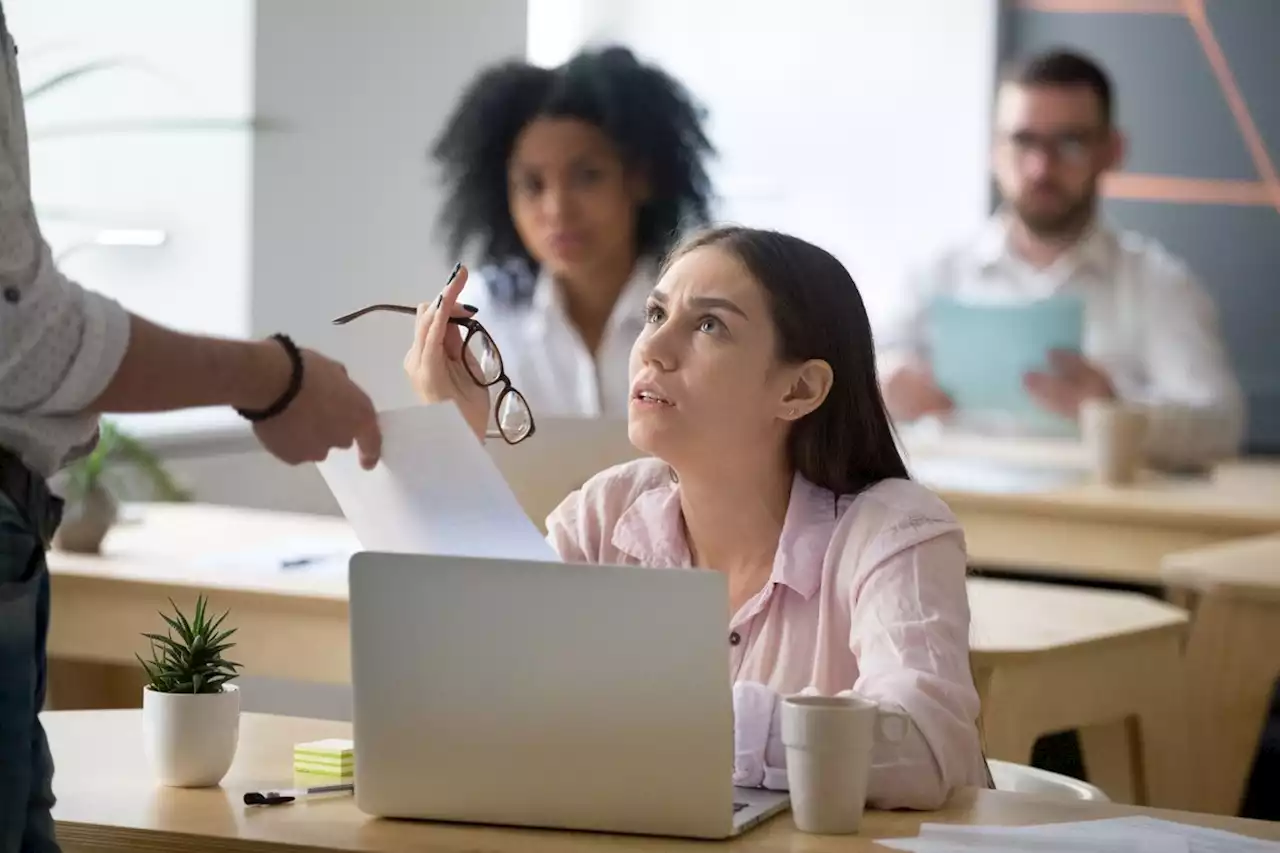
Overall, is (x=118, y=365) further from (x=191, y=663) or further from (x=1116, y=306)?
(x=1116, y=306)

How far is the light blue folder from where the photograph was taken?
387cm

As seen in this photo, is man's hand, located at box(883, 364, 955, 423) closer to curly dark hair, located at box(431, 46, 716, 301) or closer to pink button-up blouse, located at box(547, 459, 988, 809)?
curly dark hair, located at box(431, 46, 716, 301)

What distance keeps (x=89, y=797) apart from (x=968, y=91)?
15.5 ft

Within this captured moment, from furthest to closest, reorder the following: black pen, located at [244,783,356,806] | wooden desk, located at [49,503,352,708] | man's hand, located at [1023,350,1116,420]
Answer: man's hand, located at [1023,350,1116,420], wooden desk, located at [49,503,352,708], black pen, located at [244,783,356,806]

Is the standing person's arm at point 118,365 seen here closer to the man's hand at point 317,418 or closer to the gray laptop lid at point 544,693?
the man's hand at point 317,418

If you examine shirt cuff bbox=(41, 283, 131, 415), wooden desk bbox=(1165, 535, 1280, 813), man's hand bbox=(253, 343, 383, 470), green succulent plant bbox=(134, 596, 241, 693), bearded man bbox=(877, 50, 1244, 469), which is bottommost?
wooden desk bbox=(1165, 535, 1280, 813)

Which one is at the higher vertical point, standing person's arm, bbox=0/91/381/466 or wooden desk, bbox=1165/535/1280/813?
standing person's arm, bbox=0/91/381/466

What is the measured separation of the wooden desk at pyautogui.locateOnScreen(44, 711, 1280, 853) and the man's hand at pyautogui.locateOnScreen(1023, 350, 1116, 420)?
2452 mm

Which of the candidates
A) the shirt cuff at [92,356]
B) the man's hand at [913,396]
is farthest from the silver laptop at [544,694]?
the man's hand at [913,396]

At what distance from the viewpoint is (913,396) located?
4.09 metres

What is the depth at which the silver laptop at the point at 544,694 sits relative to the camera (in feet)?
4.52

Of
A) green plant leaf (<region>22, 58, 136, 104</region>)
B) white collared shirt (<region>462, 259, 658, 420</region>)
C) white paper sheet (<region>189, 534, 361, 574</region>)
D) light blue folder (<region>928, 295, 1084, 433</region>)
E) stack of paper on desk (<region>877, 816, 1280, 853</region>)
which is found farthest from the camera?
light blue folder (<region>928, 295, 1084, 433</region>)

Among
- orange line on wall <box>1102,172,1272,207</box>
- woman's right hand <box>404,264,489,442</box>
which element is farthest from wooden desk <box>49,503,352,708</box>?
orange line on wall <box>1102,172,1272,207</box>

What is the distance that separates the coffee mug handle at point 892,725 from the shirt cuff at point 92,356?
0.64m
